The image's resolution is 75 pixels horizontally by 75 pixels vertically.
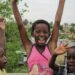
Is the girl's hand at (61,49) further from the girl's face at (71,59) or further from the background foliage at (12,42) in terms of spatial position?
the background foliage at (12,42)

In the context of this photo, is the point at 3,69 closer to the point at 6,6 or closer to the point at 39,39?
the point at 39,39

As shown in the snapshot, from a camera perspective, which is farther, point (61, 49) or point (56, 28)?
point (56, 28)

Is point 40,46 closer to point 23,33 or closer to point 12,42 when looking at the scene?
point 23,33

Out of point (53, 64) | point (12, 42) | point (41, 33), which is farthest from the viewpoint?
point (12, 42)

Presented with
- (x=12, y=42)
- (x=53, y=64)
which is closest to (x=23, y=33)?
(x=53, y=64)

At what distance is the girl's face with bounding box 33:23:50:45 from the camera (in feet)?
12.4

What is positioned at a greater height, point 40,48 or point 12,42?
point 40,48

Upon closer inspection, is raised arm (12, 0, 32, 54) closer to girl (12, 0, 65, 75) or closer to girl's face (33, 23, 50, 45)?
girl (12, 0, 65, 75)

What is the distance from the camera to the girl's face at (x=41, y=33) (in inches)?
149

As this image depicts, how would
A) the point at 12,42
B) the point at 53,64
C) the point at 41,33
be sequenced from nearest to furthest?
the point at 53,64
the point at 41,33
the point at 12,42

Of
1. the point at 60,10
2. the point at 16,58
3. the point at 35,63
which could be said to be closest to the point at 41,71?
the point at 35,63

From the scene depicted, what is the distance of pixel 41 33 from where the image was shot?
3.77 meters

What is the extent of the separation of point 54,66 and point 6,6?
1217 cm

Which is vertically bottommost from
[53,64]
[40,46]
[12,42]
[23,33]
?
[12,42]
